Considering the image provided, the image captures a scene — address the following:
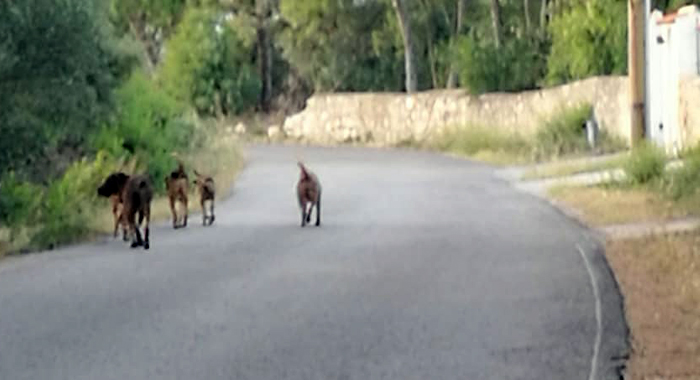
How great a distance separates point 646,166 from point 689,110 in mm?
5146

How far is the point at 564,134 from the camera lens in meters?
44.8

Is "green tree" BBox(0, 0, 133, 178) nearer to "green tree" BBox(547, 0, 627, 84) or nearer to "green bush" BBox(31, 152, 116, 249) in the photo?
"green bush" BBox(31, 152, 116, 249)

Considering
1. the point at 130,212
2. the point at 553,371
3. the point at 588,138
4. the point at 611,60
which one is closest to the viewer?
the point at 553,371

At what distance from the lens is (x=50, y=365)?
39.0ft

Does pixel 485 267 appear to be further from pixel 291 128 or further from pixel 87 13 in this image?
pixel 291 128

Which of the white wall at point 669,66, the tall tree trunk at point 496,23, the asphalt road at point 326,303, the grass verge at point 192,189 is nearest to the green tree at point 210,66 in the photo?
the tall tree trunk at point 496,23

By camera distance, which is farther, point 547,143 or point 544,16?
point 544,16

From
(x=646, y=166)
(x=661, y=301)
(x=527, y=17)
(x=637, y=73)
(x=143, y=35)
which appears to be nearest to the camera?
(x=661, y=301)

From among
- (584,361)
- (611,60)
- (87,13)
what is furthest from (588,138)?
(584,361)

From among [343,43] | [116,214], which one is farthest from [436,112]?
[116,214]

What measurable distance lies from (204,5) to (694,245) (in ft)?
178

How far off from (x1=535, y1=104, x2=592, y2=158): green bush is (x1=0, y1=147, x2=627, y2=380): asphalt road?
57.1ft

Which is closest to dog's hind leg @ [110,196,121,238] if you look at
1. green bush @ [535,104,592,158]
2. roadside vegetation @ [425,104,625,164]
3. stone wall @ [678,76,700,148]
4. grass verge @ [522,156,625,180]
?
stone wall @ [678,76,700,148]

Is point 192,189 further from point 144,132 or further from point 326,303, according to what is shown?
point 326,303
